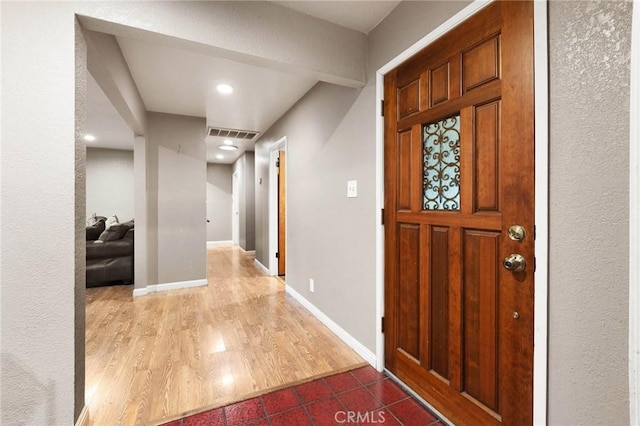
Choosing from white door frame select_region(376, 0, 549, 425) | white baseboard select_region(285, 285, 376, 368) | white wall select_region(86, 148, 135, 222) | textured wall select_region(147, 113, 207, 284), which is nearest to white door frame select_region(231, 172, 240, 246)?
white wall select_region(86, 148, 135, 222)

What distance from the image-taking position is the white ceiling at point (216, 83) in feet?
6.39

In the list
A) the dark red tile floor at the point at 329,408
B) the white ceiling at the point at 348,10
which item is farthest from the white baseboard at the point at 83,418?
the white ceiling at the point at 348,10

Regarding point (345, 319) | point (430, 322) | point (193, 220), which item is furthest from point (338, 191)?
point (193, 220)

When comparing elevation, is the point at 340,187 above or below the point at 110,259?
above

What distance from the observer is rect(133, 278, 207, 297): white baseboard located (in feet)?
12.0

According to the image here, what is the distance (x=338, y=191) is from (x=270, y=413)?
169 centimetres

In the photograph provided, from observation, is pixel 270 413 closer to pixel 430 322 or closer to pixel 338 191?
pixel 430 322

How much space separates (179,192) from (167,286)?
1323 millimetres

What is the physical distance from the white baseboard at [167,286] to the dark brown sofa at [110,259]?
31.4 inches

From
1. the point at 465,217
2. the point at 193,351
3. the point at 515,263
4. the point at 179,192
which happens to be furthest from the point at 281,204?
the point at 515,263

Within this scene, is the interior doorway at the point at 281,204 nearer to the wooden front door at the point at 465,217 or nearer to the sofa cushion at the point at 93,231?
the wooden front door at the point at 465,217

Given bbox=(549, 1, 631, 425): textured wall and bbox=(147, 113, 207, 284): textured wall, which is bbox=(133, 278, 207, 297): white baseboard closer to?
bbox=(147, 113, 207, 284): textured wall

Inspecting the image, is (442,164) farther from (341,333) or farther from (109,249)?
(109,249)

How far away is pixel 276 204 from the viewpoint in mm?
4508
